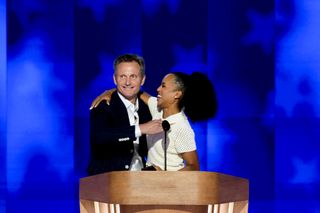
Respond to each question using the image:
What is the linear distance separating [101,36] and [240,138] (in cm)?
94

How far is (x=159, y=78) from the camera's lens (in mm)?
4395

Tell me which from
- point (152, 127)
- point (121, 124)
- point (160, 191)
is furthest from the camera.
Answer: point (121, 124)

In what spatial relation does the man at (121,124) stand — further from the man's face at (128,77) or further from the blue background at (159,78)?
the blue background at (159,78)

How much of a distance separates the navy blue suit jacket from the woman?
72 millimetres

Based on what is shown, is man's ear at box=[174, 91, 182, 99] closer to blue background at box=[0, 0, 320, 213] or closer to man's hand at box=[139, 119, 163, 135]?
man's hand at box=[139, 119, 163, 135]

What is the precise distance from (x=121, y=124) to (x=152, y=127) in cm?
30

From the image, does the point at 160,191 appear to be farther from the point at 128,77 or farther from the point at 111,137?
the point at 128,77

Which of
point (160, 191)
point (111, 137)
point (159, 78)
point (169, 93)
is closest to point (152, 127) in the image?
point (111, 137)

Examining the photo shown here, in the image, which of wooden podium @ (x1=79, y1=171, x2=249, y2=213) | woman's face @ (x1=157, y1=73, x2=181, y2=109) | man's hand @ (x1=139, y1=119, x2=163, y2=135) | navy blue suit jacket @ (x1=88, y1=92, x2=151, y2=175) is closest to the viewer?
wooden podium @ (x1=79, y1=171, x2=249, y2=213)

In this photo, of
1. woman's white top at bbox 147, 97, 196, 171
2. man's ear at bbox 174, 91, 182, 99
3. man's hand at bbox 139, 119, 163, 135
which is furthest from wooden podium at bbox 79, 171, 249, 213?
man's ear at bbox 174, 91, 182, 99

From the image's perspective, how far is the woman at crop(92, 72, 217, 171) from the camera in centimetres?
339

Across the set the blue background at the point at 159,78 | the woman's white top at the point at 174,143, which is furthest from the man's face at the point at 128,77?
the blue background at the point at 159,78

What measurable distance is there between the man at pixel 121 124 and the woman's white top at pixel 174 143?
8 centimetres

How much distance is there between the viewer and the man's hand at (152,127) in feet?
10.4
